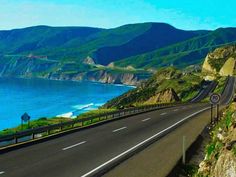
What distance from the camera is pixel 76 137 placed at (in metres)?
25.3

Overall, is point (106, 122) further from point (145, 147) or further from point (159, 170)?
point (159, 170)

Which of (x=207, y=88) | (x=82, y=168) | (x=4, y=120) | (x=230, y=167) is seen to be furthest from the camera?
(x=207, y=88)

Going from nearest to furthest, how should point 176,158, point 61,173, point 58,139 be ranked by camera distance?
point 61,173, point 176,158, point 58,139

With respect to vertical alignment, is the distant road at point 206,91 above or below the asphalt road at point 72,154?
below

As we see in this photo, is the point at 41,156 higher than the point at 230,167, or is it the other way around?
the point at 230,167

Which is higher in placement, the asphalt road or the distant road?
the asphalt road

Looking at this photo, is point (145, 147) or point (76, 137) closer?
point (145, 147)

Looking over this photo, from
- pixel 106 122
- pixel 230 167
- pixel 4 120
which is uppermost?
pixel 230 167

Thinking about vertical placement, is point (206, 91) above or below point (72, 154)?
below

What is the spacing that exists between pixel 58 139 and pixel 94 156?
20.7 ft

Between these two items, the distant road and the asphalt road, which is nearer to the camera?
the asphalt road

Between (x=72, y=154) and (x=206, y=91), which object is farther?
(x=206, y=91)

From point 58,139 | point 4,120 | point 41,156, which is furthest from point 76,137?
point 4,120

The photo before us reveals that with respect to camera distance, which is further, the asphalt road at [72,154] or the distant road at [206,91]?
the distant road at [206,91]
